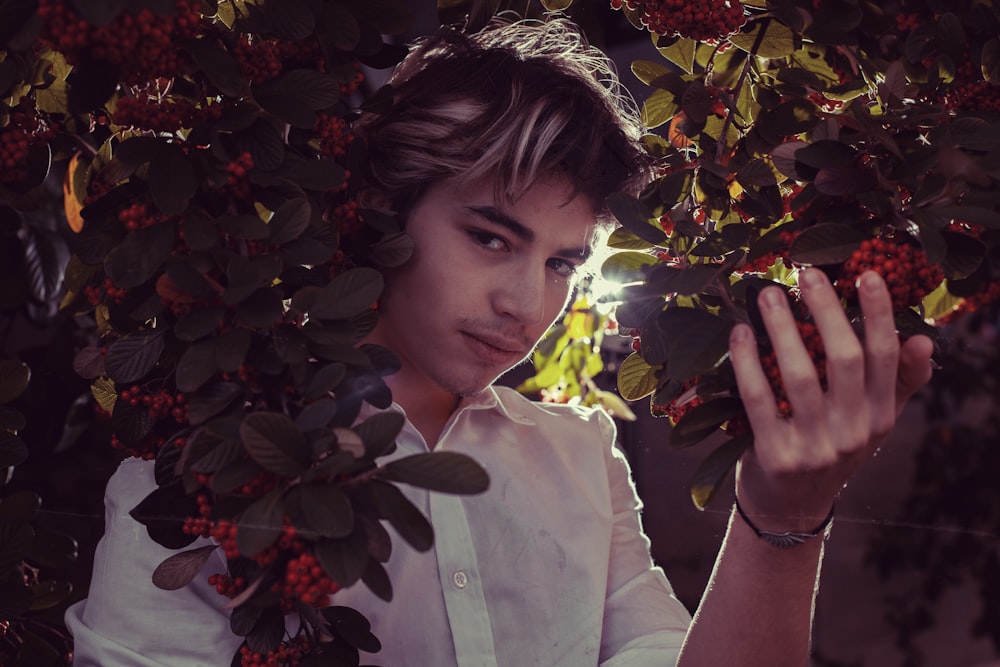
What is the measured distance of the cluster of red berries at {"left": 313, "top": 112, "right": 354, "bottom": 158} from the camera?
900 millimetres

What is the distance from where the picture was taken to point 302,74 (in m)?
0.84

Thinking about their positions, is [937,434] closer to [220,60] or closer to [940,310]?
[940,310]

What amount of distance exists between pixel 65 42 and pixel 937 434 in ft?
7.34

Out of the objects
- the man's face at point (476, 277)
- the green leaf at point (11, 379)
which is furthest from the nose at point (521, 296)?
the green leaf at point (11, 379)

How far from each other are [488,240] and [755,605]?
1.94 feet

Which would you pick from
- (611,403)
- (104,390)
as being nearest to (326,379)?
(104,390)

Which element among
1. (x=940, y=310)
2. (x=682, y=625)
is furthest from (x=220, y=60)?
(x=682, y=625)

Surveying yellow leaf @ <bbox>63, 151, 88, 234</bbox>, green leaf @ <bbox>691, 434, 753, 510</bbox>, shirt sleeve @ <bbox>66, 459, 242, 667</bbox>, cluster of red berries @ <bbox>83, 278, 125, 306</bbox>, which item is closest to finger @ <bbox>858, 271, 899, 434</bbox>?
green leaf @ <bbox>691, 434, 753, 510</bbox>

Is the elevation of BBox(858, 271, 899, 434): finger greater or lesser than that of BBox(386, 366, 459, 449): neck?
greater

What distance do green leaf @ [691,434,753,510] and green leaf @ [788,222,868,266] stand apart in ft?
0.56

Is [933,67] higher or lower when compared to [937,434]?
higher

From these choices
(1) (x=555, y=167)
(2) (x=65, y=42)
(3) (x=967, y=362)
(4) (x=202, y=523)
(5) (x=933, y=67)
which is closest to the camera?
(2) (x=65, y=42)

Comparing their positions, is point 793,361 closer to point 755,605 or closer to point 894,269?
point 894,269

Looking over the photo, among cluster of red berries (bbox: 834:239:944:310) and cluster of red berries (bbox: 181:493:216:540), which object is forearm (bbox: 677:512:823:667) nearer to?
cluster of red berries (bbox: 834:239:944:310)
